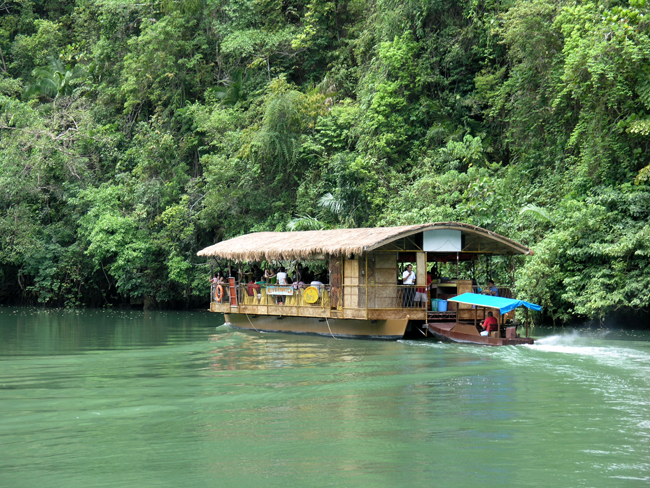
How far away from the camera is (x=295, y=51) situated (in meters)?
32.2

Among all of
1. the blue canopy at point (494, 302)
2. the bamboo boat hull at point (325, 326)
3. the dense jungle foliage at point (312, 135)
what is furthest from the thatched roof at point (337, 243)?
the dense jungle foliage at point (312, 135)

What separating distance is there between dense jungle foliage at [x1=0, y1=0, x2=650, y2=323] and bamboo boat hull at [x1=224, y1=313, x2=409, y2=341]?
497 centimetres

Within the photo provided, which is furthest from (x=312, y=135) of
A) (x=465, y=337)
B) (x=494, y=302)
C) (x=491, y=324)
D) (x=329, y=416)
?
(x=329, y=416)

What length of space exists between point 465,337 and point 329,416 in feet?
26.1

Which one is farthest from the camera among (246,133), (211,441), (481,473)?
(246,133)

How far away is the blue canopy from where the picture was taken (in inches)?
616

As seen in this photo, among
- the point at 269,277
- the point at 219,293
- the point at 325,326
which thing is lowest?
the point at 325,326

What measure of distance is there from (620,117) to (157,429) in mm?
16109

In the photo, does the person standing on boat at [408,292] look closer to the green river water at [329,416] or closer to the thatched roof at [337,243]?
the thatched roof at [337,243]

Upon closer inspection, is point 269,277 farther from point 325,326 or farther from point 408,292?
point 408,292

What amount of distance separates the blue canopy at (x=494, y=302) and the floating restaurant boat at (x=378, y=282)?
716mm

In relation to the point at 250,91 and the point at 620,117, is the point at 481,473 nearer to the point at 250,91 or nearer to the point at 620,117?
the point at 620,117

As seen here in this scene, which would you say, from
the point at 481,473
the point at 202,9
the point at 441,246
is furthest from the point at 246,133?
the point at 481,473

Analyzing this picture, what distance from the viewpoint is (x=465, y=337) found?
16.6 m
